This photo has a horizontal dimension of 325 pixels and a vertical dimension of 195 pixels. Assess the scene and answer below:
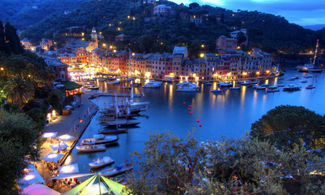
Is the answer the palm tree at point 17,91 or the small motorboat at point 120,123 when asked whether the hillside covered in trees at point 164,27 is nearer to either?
the small motorboat at point 120,123

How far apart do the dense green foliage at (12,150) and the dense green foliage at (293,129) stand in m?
11.8

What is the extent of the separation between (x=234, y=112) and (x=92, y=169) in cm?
1997

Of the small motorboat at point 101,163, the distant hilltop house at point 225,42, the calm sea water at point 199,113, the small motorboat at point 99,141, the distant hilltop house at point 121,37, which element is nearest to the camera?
the small motorboat at point 101,163

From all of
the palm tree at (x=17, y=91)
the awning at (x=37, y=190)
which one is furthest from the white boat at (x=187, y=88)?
the awning at (x=37, y=190)

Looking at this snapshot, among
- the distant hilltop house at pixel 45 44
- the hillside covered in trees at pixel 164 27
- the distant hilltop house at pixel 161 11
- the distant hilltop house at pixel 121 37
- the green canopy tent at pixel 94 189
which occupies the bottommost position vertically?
the green canopy tent at pixel 94 189

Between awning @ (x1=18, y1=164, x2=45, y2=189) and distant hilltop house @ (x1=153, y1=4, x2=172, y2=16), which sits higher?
distant hilltop house @ (x1=153, y1=4, x2=172, y2=16)

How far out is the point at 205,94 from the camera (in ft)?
118

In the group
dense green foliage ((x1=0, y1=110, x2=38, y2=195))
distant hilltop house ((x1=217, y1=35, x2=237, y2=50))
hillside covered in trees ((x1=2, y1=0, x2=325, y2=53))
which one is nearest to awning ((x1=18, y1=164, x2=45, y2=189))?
dense green foliage ((x1=0, y1=110, x2=38, y2=195))

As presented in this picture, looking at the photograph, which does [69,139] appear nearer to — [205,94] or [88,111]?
[88,111]

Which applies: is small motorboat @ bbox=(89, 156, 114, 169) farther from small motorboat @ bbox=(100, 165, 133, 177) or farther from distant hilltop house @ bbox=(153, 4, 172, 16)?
distant hilltop house @ bbox=(153, 4, 172, 16)

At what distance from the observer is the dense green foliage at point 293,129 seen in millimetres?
11961

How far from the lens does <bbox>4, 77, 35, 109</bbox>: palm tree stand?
15219mm

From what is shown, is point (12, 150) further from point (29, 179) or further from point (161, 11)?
point (161, 11)

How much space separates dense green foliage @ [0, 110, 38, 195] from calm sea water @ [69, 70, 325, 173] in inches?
190
